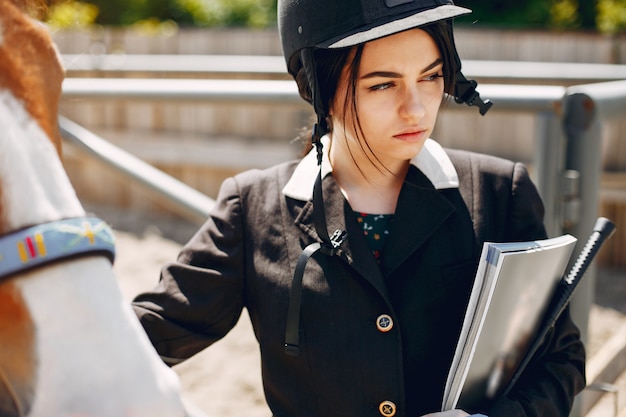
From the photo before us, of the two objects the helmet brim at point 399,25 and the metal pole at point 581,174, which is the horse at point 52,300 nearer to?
the helmet brim at point 399,25

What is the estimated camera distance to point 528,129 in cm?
503

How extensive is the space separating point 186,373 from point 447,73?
2275 mm

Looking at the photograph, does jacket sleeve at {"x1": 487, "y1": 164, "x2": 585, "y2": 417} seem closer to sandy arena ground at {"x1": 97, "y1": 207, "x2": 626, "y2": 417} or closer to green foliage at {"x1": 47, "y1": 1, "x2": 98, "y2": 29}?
green foliage at {"x1": 47, "y1": 1, "x2": 98, "y2": 29}

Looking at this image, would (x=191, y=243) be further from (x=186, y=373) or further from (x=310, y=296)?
(x=186, y=373)

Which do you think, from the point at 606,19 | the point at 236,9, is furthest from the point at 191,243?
the point at 236,9

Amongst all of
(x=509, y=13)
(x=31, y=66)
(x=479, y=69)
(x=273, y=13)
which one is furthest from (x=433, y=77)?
(x=273, y=13)

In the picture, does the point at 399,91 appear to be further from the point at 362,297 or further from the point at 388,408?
the point at 388,408

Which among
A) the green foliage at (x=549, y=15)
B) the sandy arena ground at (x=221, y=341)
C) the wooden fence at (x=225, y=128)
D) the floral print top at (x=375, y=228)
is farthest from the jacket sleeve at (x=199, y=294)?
the green foliage at (x=549, y=15)

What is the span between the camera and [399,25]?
1.27 meters

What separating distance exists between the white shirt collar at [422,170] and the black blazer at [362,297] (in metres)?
0.02

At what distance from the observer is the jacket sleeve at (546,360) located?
1344mm

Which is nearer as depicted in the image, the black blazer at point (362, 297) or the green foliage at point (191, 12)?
the black blazer at point (362, 297)

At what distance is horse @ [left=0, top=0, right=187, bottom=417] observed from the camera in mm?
860

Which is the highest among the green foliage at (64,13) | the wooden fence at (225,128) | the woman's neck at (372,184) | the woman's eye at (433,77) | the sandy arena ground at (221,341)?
the green foliage at (64,13)
